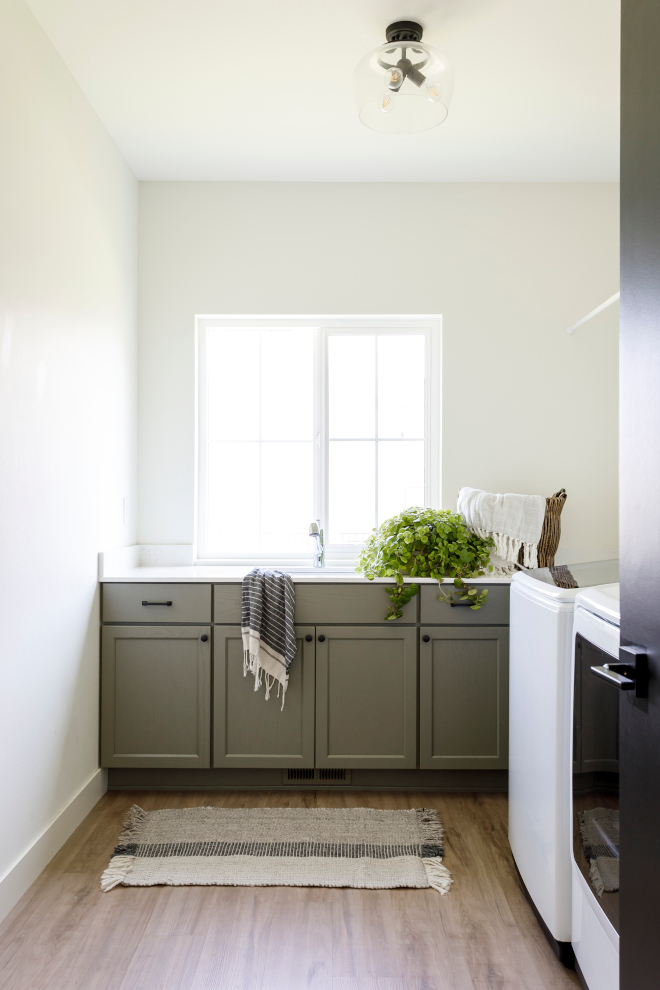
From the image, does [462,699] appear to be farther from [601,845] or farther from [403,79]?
[403,79]

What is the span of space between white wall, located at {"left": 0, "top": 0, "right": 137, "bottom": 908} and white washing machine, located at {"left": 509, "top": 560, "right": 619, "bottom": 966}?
145cm

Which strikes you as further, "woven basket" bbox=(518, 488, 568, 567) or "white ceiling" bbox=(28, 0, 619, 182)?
"woven basket" bbox=(518, 488, 568, 567)

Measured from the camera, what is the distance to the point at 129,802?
255 cm

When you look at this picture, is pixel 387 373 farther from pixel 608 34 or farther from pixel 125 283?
pixel 608 34

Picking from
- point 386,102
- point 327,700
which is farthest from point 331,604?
point 386,102

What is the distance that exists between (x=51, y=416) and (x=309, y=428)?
53.3 inches

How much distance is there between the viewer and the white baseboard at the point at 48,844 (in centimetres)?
185

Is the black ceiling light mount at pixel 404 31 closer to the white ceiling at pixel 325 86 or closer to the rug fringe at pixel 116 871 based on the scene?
the white ceiling at pixel 325 86

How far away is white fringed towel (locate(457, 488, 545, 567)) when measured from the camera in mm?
2604

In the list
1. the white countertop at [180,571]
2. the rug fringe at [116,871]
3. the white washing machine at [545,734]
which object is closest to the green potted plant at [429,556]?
the white countertop at [180,571]

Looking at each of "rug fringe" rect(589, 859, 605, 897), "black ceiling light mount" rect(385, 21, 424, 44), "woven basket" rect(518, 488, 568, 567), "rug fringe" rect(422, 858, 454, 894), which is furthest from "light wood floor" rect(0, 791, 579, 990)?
"black ceiling light mount" rect(385, 21, 424, 44)

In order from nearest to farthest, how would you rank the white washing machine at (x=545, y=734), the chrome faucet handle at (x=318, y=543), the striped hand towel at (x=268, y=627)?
the white washing machine at (x=545, y=734), the striped hand towel at (x=268, y=627), the chrome faucet handle at (x=318, y=543)

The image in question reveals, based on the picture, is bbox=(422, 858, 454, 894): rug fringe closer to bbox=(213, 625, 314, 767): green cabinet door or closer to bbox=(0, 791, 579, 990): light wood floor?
bbox=(0, 791, 579, 990): light wood floor

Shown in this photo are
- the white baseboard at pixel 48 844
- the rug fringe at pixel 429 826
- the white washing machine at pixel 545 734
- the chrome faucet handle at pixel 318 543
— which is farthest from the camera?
the chrome faucet handle at pixel 318 543
